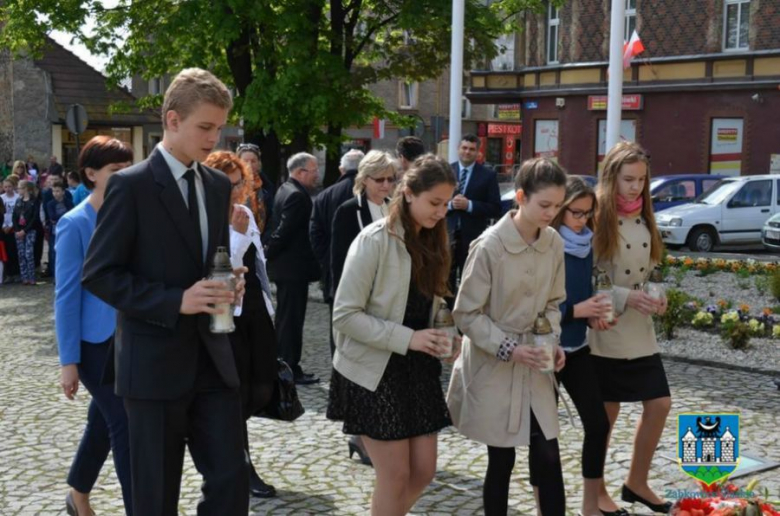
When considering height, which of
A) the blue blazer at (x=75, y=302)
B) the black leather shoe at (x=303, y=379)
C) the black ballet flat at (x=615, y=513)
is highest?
the blue blazer at (x=75, y=302)

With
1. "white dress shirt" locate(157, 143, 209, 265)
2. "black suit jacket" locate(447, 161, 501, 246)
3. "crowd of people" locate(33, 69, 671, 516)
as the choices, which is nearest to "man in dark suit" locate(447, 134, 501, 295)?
"black suit jacket" locate(447, 161, 501, 246)

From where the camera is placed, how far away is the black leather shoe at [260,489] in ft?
21.0

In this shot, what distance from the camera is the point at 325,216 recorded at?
28.5 ft

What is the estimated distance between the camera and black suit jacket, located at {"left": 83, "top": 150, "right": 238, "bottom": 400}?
13.3 ft

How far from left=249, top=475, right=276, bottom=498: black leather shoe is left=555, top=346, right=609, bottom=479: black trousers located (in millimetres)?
1830

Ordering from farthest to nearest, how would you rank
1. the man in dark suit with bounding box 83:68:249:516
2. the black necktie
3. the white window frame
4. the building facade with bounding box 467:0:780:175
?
the white window frame → the building facade with bounding box 467:0:780:175 → the black necktie → the man in dark suit with bounding box 83:68:249:516

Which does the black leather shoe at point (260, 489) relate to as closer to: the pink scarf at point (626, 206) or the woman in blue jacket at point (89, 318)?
the woman in blue jacket at point (89, 318)

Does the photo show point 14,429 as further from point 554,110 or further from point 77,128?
point 554,110

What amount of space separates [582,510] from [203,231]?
2.71 m

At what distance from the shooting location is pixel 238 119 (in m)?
20.9

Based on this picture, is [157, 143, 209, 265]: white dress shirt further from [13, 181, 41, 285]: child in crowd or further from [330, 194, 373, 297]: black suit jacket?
[13, 181, 41, 285]: child in crowd

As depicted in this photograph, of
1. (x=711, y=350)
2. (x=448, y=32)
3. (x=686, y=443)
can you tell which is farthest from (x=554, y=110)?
(x=686, y=443)

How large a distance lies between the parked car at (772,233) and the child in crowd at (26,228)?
47.1 feet

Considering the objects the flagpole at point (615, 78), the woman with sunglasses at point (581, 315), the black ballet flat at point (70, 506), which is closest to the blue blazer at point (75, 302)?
the black ballet flat at point (70, 506)
